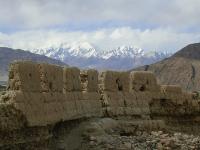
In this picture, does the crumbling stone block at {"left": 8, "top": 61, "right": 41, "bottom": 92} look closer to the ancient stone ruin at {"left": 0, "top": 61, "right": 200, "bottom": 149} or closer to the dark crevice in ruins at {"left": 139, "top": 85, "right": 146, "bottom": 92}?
the ancient stone ruin at {"left": 0, "top": 61, "right": 200, "bottom": 149}

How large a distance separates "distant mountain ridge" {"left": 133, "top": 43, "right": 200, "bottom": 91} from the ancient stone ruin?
108m

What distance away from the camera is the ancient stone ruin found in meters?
17.5

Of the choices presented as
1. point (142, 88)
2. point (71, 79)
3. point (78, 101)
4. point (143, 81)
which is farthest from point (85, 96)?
point (142, 88)

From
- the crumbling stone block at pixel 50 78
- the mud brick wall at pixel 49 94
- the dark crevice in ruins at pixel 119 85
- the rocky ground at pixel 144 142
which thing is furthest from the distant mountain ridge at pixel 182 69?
the crumbling stone block at pixel 50 78

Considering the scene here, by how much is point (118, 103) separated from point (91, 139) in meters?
5.30

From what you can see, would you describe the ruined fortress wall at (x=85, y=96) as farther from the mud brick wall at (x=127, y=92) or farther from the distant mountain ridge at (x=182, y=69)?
the distant mountain ridge at (x=182, y=69)

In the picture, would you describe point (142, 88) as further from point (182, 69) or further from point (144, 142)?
point (182, 69)

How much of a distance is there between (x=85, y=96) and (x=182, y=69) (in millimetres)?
128221

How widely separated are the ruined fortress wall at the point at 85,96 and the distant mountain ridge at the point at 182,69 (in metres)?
109

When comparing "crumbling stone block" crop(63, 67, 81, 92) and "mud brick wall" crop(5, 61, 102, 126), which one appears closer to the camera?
"mud brick wall" crop(5, 61, 102, 126)

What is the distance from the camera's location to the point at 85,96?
2347cm

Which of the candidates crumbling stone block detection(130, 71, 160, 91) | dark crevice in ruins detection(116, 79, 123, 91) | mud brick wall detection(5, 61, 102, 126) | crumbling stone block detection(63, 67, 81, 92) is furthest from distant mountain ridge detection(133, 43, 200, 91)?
crumbling stone block detection(63, 67, 81, 92)

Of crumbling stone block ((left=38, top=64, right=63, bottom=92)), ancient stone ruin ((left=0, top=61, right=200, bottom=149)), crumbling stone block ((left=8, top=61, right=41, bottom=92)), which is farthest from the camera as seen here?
crumbling stone block ((left=38, top=64, right=63, bottom=92))

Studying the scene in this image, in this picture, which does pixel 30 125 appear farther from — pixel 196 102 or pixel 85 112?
pixel 196 102
